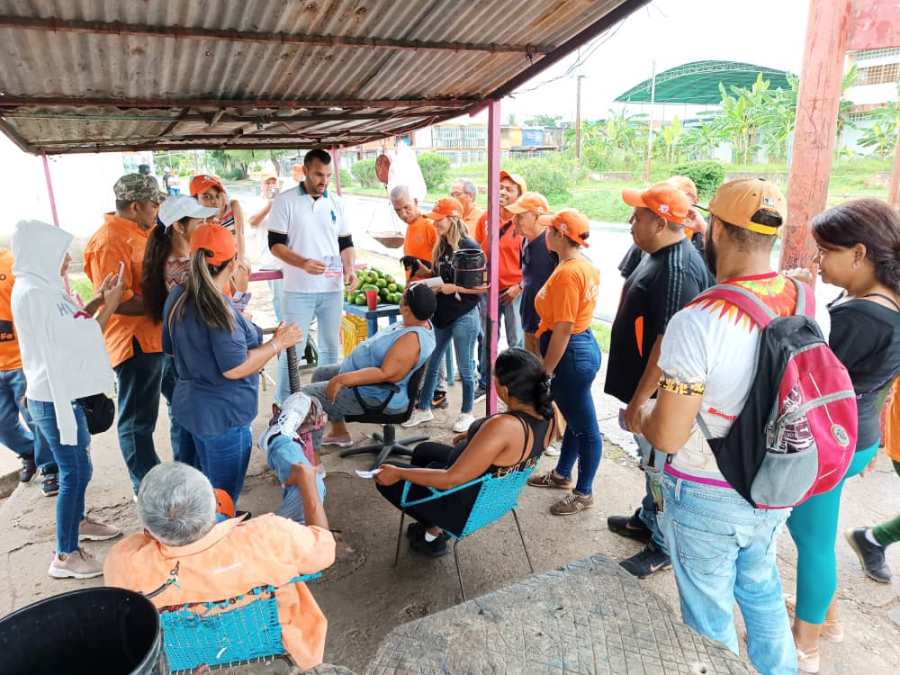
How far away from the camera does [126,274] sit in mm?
3189

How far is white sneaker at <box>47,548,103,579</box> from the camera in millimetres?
2977

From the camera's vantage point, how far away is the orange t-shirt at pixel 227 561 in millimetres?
1683

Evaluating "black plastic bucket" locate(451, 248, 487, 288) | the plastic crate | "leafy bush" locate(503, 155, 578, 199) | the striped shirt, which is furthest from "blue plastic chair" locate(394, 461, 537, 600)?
"leafy bush" locate(503, 155, 578, 199)

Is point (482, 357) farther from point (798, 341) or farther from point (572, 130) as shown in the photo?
point (572, 130)

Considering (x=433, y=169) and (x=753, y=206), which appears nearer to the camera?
(x=753, y=206)

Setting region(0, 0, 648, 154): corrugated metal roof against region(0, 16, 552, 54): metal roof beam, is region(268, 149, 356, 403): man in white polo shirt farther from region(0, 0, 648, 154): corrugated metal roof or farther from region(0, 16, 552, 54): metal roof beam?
region(0, 16, 552, 54): metal roof beam

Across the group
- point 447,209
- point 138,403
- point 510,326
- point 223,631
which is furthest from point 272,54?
point 510,326

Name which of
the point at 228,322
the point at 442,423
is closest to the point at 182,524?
the point at 228,322

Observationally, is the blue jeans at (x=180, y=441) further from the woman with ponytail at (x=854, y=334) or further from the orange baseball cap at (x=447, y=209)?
the woman with ponytail at (x=854, y=334)

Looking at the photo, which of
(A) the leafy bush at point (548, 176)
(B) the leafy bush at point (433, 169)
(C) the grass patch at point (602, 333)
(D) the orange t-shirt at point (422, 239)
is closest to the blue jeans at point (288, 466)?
(D) the orange t-shirt at point (422, 239)

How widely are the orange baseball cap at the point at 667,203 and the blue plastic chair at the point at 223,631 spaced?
2044 mm

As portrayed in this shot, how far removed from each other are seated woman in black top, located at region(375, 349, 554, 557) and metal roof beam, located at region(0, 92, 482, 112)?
85.3 inches

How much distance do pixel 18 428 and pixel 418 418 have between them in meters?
2.79

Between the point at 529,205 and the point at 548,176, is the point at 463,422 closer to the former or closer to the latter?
the point at 529,205
